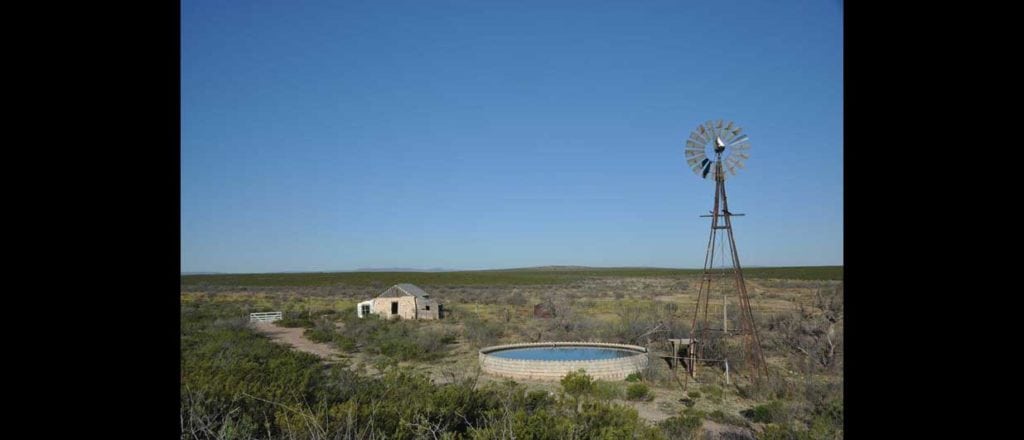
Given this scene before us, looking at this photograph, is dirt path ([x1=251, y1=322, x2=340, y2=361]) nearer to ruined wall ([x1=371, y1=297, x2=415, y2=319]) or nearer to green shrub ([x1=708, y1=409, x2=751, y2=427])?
ruined wall ([x1=371, y1=297, x2=415, y2=319])

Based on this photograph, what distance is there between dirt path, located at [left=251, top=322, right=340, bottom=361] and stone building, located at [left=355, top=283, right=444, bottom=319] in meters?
4.05

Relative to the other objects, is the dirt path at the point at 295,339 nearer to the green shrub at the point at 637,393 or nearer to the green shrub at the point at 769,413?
the green shrub at the point at 637,393

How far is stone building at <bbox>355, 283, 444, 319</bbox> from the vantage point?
2867 centimetres

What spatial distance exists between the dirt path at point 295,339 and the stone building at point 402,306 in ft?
13.3

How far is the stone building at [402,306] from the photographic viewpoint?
28.7m

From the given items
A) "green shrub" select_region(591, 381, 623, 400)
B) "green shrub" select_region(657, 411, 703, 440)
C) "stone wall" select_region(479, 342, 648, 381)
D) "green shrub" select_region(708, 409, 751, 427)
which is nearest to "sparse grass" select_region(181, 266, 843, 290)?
"stone wall" select_region(479, 342, 648, 381)

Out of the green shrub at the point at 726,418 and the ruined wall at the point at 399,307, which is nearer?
the green shrub at the point at 726,418

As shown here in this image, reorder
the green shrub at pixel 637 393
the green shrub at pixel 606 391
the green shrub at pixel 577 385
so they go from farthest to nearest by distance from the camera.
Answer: the green shrub at pixel 637 393 → the green shrub at pixel 606 391 → the green shrub at pixel 577 385

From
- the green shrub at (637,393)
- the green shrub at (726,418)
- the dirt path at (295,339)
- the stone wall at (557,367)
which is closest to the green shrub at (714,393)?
the green shrub at (726,418)

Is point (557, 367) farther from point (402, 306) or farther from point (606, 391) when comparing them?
point (402, 306)

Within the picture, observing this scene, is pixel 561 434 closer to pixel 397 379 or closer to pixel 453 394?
pixel 453 394
